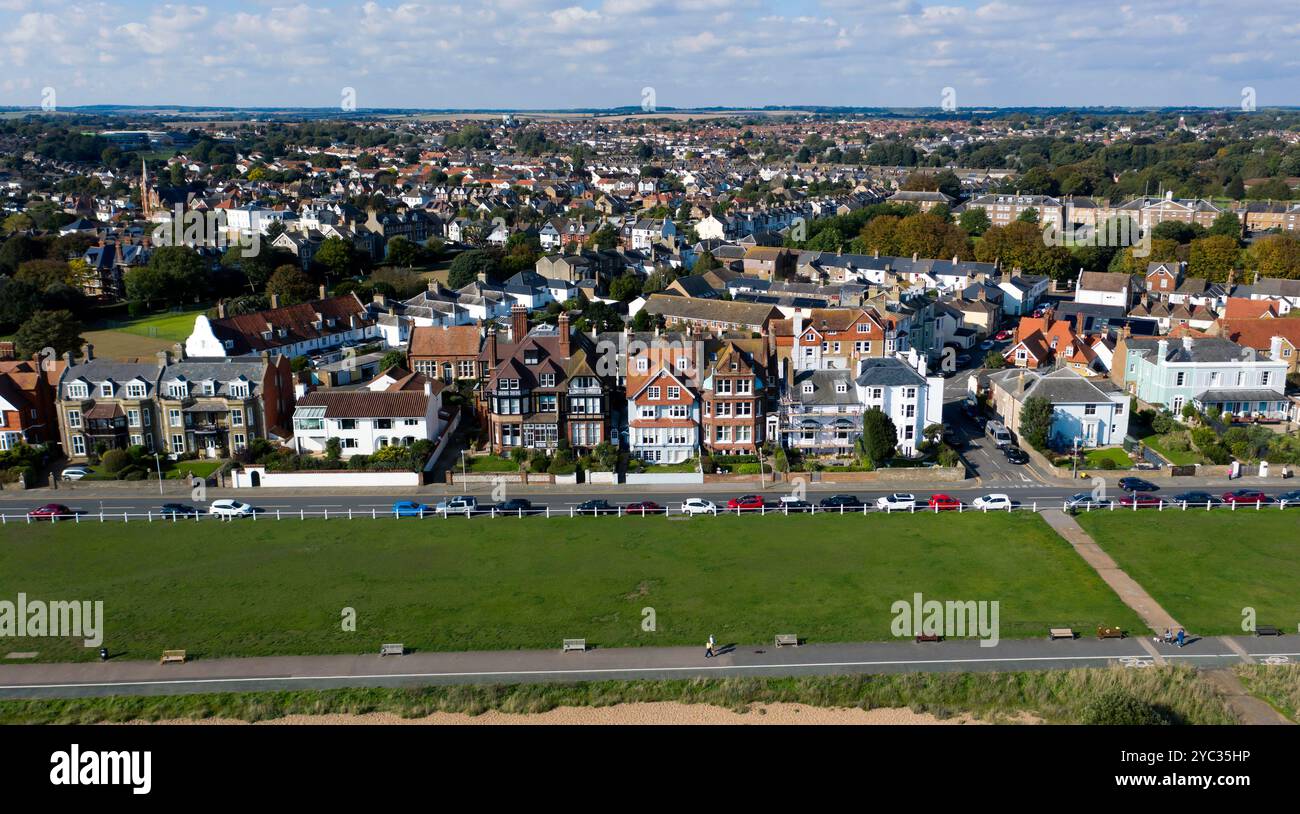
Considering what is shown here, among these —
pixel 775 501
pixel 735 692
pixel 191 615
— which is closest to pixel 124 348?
pixel 191 615

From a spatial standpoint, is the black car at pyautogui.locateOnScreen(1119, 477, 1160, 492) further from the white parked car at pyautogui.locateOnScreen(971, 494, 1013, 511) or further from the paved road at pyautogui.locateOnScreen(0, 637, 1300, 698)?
the paved road at pyautogui.locateOnScreen(0, 637, 1300, 698)

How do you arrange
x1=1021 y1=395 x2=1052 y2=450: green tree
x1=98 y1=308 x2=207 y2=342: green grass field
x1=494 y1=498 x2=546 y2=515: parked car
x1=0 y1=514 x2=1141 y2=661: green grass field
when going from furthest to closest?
x1=98 y1=308 x2=207 y2=342: green grass field
x1=1021 y1=395 x2=1052 y2=450: green tree
x1=494 y1=498 x2=546 y2=515: parked car
x1=0 y1=514 x2=1141 y2=661: green grass field

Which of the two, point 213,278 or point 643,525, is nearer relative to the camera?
point 643,525

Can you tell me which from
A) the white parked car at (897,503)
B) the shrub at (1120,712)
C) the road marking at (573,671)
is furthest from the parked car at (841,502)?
the shrub at (1120,712)

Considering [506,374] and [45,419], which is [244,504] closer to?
[506,374]
